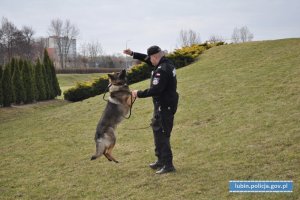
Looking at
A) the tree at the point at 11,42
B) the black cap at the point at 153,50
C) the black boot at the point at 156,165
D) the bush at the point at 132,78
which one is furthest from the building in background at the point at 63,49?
the black cap at the point at 153,50

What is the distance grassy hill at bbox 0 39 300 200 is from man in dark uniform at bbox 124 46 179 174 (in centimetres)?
46

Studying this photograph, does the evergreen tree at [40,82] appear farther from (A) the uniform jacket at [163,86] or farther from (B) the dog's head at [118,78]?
(B) the dog's head at [118,78]

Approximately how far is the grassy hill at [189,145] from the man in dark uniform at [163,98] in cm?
46

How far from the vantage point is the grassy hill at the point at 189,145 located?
6.06 meters

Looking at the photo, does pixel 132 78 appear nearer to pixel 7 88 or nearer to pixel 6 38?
pixel 7 88

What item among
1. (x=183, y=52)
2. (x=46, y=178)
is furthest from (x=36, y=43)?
(x=46, y=178)

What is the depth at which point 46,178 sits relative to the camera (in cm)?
723

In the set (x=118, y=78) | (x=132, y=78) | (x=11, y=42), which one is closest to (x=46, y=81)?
(x=132, y=78)

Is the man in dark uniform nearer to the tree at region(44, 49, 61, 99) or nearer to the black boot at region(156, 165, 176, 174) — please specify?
the black boot at region(156, 165, 176, 174)

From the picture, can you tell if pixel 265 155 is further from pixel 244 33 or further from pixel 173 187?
pixel 244 33

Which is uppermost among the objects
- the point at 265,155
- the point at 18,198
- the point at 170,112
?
the point at 170,112

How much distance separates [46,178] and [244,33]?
69.4 meters

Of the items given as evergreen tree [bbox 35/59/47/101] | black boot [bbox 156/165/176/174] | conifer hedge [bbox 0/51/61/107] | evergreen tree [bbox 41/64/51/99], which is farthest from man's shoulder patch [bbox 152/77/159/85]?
evergreen tree [bbox 41/64/51/99]

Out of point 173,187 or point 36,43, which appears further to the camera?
point 36,43
